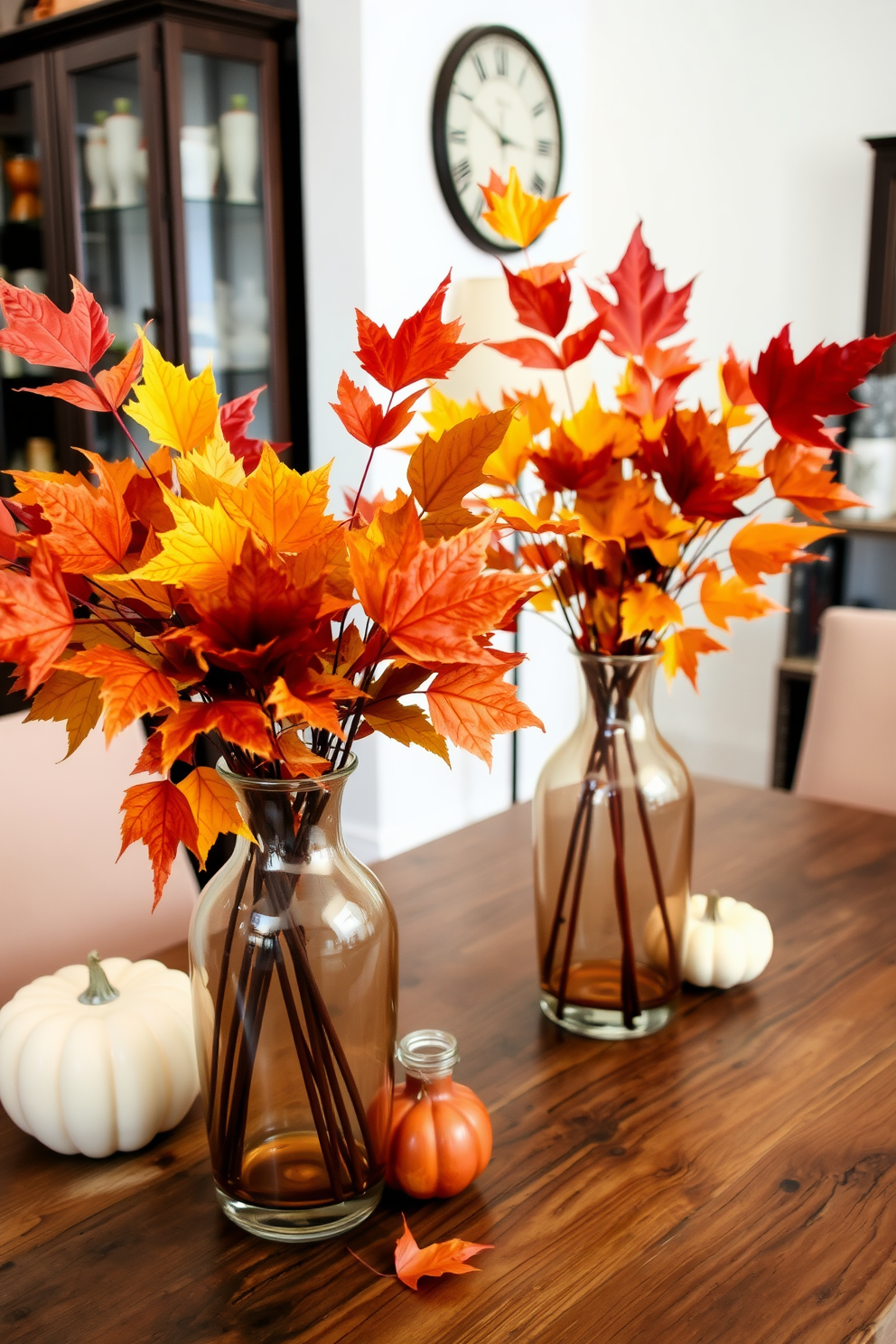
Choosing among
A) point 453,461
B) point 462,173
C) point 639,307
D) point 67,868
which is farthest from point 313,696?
point 462,173

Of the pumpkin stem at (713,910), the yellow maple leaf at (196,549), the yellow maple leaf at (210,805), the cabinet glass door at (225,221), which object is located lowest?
the pumpkin stem at (713,910)

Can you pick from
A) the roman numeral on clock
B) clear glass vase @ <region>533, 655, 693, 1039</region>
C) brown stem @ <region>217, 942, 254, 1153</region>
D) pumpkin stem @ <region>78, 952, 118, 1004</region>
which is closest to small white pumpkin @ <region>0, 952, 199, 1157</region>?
pumpkin stem @ <region>78, 952, 118, 1004</region>

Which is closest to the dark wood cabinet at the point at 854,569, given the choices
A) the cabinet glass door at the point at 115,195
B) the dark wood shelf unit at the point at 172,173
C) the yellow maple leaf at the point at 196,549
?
the dark wood shelf unit at the point at 172,173

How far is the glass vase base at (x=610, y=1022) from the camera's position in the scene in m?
0.99

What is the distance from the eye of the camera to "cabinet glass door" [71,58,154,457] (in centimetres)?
292

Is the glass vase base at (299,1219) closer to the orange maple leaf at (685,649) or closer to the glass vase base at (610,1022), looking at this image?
the glass vase base at (610,1022)

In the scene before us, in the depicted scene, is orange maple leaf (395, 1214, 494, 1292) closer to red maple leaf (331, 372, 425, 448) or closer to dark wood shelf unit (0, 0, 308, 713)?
red maple leaf (331, 372, 425, 448)

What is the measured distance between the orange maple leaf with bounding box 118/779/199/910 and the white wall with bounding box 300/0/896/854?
2.37 m

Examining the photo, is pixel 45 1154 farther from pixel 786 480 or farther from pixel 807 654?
pixel 807 654

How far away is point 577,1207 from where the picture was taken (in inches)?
30.8

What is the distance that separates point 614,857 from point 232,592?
491 mm

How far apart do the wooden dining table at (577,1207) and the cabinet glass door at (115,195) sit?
7.71 ft

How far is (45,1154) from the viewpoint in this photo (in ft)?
2.78

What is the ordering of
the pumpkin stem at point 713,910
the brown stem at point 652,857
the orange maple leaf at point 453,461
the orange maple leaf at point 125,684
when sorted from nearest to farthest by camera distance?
1. the orange maple leaf at point 125,684
2. the orange maple leaf at point 453,461
3. the brown stem at point 652,857
4. the pumpkin stem at point 713,910
